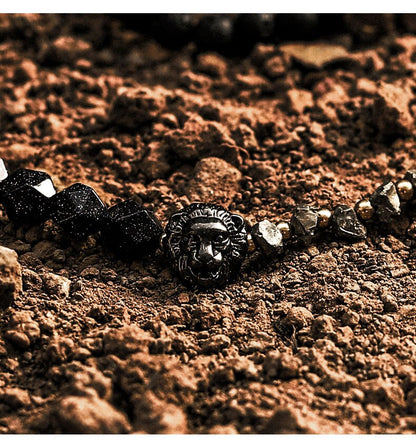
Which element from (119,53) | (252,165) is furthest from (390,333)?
(119,53)

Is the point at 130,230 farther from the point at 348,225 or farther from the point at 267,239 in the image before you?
the point at 348,225

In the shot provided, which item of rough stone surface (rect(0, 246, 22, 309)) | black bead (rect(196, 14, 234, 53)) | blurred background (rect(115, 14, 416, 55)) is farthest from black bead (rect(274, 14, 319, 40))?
rough stone surface (rect(0, 246, 22, 309))

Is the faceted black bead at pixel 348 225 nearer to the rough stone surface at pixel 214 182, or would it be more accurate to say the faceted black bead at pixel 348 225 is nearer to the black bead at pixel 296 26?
the rough stone surface at pixel 214 182

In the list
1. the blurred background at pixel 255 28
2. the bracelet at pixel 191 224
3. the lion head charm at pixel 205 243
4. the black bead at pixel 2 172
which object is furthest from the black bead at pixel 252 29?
the black bead at pixel 2 172

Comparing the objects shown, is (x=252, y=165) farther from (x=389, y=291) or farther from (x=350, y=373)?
(x=350, y=373)

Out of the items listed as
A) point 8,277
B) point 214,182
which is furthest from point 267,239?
point 8,277

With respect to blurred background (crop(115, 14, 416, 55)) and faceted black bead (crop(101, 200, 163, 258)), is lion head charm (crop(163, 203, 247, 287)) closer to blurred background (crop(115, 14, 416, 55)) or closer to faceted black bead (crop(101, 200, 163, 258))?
faceted black bead (crop(101, 200, 163, 258))
